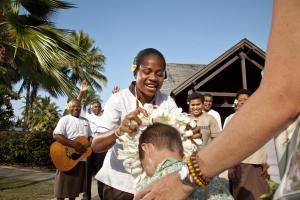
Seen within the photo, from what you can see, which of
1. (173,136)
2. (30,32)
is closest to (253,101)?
(173,136)

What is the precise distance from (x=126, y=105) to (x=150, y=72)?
0.33 meters

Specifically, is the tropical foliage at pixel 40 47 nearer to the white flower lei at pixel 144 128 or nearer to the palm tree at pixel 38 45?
the palm tree at pixel 38 45

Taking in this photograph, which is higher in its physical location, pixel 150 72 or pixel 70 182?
Result: pixel 150 72

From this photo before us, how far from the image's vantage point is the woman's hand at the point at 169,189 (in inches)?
55.9

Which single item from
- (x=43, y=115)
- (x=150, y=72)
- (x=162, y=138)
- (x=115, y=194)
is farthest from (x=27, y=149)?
(x=43, y=115)

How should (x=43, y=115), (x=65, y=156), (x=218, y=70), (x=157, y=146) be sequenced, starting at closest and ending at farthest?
(x=157, y=146)
(x=65, y=156)
(x=218, y=70)
(x=43, y=115)

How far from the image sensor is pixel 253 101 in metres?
→ 1.29

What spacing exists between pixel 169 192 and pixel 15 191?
328 inches

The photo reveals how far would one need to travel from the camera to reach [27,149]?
50.3ft

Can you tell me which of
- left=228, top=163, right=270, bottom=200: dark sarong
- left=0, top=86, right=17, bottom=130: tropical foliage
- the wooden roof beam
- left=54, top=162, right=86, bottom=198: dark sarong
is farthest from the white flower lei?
left=0, top=86, right=17, bottom=130: tropical foliage

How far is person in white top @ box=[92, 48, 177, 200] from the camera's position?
9.91ft

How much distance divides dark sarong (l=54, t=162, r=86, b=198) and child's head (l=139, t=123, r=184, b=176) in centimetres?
487

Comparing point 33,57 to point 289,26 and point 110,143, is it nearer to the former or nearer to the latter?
point 110,143

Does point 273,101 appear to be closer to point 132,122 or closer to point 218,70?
point 132,122
